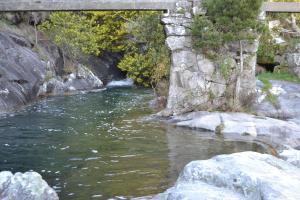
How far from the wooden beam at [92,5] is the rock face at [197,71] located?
70 cm

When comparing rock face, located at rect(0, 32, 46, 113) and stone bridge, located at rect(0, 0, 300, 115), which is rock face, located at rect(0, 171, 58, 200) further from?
rock face, located at rect(0, 32, 46, 113)

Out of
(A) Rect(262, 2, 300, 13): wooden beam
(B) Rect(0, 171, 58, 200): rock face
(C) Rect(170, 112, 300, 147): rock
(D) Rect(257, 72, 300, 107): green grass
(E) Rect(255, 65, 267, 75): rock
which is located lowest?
(C) Rect(170, 112, 300, 147): rock

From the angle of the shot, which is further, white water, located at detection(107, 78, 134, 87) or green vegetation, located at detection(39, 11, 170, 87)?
white water, located at detection(107, 78, 134, 87)

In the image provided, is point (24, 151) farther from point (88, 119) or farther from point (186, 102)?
point (186, 102)

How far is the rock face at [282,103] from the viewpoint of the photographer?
2155cm

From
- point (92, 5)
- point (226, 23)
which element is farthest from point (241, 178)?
point (92, 5)

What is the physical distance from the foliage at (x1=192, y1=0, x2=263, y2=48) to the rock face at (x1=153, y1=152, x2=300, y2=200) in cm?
1195

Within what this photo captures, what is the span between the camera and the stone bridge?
22.3m

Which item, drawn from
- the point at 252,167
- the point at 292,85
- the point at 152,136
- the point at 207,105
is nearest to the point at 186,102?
the point at 207,105

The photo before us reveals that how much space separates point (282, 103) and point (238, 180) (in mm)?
14539

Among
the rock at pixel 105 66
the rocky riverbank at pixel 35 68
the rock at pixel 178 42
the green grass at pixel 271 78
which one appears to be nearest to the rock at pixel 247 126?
the green grass at pixel 271 78

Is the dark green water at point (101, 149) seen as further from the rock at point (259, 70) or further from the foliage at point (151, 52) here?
the rock at point (259, 70)

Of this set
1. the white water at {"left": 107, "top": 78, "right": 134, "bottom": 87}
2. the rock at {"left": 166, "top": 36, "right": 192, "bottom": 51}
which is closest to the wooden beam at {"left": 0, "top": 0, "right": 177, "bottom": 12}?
the rock at {"left": 166, "top": 36, "right": 192, "bottom": 51}

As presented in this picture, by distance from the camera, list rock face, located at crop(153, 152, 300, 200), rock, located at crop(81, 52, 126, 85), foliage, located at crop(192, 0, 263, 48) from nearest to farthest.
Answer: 1. rock face, located at crop(153, 152, 300, 200)
2. foliage, located at crop(192, 0, 263, 48)
3. rock, located at crop(81, 52, 126, 85)
